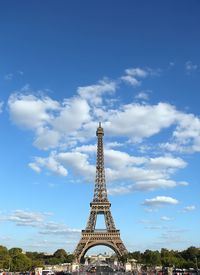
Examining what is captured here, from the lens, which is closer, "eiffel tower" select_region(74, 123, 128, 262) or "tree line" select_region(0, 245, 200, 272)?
"tree line" select_region(0, 245, 200, 272)

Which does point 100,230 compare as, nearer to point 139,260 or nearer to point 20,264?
point 139,260

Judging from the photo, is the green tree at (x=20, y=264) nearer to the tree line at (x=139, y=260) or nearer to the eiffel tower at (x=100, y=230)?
the tree line at (x=139, y=260)

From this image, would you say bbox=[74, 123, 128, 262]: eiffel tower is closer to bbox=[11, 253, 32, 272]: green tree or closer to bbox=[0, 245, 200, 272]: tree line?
bbox=[0, 245, 200, 272]: tree line

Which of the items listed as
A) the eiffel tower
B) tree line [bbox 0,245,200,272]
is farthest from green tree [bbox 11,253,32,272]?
the eiffel tower

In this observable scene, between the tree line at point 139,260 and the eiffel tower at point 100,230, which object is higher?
the eiffel tower at point 100,230

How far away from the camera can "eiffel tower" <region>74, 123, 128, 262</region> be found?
424ft

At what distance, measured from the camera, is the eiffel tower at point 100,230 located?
129 meters

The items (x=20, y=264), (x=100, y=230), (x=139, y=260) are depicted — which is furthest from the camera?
Answer: (x=139, y=260)

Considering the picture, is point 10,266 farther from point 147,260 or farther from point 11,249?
point 147,260

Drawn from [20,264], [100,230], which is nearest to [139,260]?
[100,230]

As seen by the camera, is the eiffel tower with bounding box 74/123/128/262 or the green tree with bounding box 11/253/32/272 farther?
the eiffel tower with bounding box 74/123/128/262

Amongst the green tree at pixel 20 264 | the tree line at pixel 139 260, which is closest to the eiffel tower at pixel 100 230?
the tree line at pixel 139 260

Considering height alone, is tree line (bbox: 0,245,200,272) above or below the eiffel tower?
below

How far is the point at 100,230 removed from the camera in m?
131
